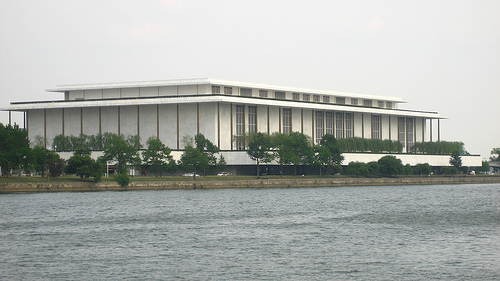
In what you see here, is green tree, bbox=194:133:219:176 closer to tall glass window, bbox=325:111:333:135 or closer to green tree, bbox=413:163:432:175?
tall glass window, bbox=325:111:333:135

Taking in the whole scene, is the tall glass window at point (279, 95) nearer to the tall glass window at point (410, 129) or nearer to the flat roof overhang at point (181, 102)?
the flat roof overhang at point (181, 102)

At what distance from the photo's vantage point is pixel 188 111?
428ft

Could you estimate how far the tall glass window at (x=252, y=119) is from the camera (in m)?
135

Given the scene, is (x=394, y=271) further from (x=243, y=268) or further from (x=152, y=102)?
(x=152, y=102)

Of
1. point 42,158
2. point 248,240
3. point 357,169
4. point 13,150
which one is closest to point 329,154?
point 357,169

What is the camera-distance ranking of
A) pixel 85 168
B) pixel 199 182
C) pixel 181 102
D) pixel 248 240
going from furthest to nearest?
pixel 181 102 → pixel 199 182 → pixel 85 168 → pixel 248 240

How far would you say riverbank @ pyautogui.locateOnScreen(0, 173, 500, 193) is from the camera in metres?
83.3

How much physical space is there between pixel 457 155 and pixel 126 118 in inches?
2608

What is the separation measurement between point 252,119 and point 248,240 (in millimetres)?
92659

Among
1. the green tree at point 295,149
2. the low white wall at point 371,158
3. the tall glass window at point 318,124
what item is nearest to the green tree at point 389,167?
the low white wall at point 371,158

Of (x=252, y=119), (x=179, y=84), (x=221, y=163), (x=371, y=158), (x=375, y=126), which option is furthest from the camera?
(x=375, y=126)

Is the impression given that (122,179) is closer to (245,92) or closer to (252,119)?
(252,119)

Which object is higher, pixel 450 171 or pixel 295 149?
Answer: pixel 295 149

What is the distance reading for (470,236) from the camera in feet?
148
